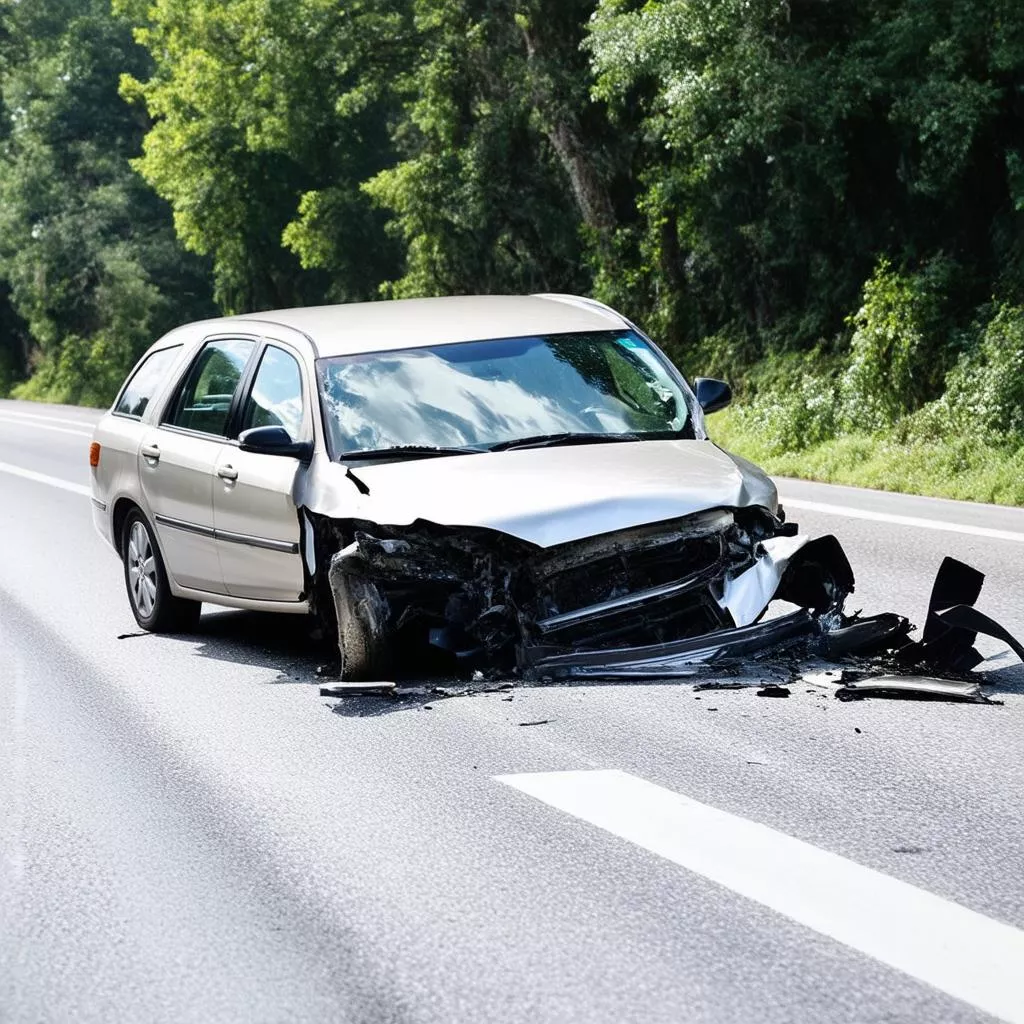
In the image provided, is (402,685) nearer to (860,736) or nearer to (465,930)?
(860,736)

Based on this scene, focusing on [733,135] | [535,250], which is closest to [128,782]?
[733,135]

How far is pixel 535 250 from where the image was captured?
109 ft

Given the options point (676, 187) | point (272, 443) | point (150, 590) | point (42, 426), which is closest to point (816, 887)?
point (272, 443)

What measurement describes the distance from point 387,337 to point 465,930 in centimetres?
469

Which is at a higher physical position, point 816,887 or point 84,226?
point 84,226

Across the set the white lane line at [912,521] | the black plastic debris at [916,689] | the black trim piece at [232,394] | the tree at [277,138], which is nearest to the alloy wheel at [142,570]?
the black trim piece at [232,394]

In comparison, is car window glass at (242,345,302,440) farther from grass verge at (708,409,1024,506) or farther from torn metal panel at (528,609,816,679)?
grass verge at (708,409,1024,506)

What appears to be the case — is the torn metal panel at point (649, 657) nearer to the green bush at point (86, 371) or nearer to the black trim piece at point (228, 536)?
the black trim piece at point (228, 536)

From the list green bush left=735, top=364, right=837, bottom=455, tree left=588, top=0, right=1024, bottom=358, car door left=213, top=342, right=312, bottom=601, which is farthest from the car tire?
tree left=588, top=0, right=1024, bottom=358

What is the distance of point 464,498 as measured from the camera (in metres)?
7.37

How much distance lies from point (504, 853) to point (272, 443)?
10.9 feet

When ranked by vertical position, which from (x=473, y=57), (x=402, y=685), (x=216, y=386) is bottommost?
(x=402, y=685)

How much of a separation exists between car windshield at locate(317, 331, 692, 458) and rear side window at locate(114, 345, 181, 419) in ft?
6.42

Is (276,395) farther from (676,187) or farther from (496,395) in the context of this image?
(676,187)
